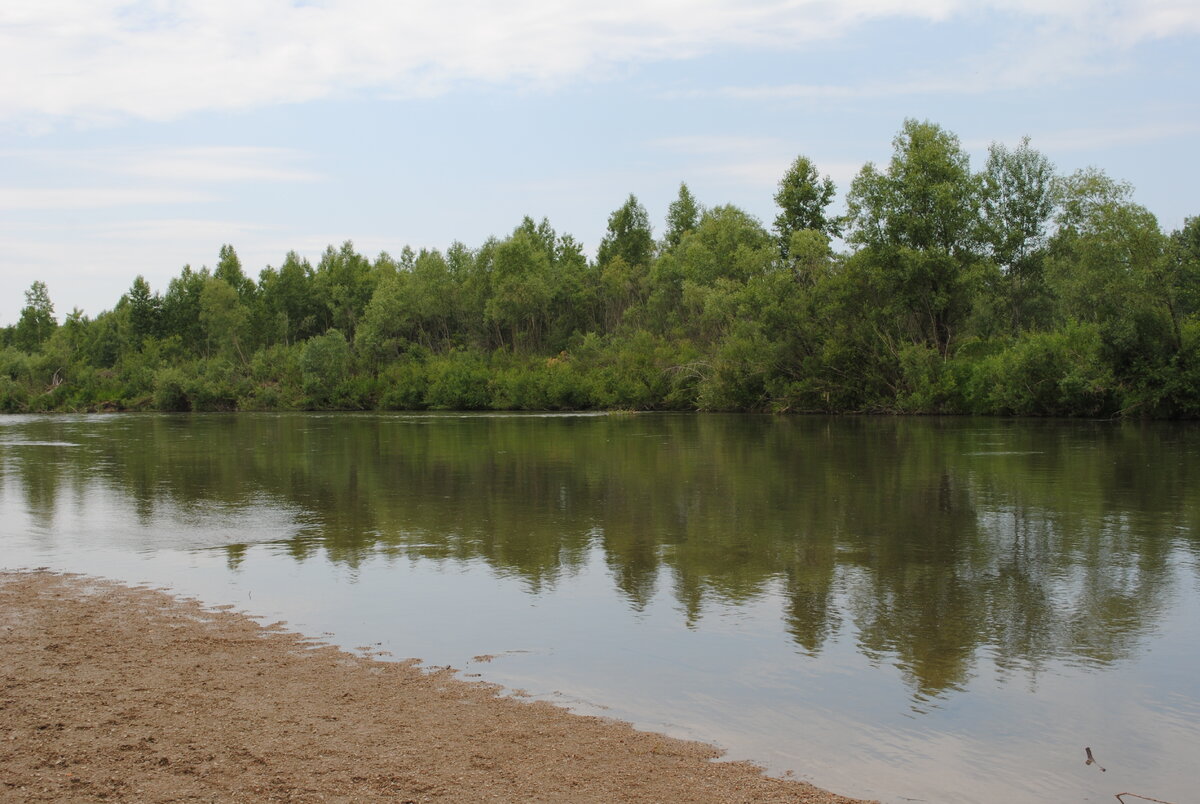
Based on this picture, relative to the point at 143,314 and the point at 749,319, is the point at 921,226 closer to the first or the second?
the point at 749,319

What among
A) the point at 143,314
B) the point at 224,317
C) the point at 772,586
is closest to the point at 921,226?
the point at 772,586

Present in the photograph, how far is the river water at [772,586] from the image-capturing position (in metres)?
6.53

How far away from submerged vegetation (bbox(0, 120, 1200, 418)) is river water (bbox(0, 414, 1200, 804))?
20817 mm

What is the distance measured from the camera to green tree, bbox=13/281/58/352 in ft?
503

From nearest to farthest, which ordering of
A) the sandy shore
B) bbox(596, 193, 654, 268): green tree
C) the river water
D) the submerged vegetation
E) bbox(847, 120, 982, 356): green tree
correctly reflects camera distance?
the sandy shore → the river water → the submerged vegetation → bbox(847, 120, 982, 356): green tree → bbox(596, 193, 654, 268): green tree

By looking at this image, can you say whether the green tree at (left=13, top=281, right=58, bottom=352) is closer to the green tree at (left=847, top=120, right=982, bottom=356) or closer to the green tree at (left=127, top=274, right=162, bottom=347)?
the green tree at (left=127, top=274, right=162, bottom=347)

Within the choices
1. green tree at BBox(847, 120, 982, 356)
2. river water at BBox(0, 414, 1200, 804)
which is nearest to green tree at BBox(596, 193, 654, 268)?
green tree at BBox(847, 120, 982, 356)

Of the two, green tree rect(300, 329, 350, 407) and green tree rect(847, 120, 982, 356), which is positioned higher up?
green tree rect(847, 120, 982, 356)

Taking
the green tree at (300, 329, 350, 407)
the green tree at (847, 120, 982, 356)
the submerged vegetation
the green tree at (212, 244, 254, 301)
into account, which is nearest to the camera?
the submerged vegetation

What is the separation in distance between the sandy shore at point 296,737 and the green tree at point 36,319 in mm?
165606

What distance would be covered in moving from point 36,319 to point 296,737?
173m

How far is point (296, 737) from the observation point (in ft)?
→ 20.2

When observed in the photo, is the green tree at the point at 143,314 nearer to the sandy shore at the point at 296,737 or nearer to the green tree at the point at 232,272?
the green tree at the point at 232,272

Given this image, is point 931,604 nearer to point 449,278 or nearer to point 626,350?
point 626,350
